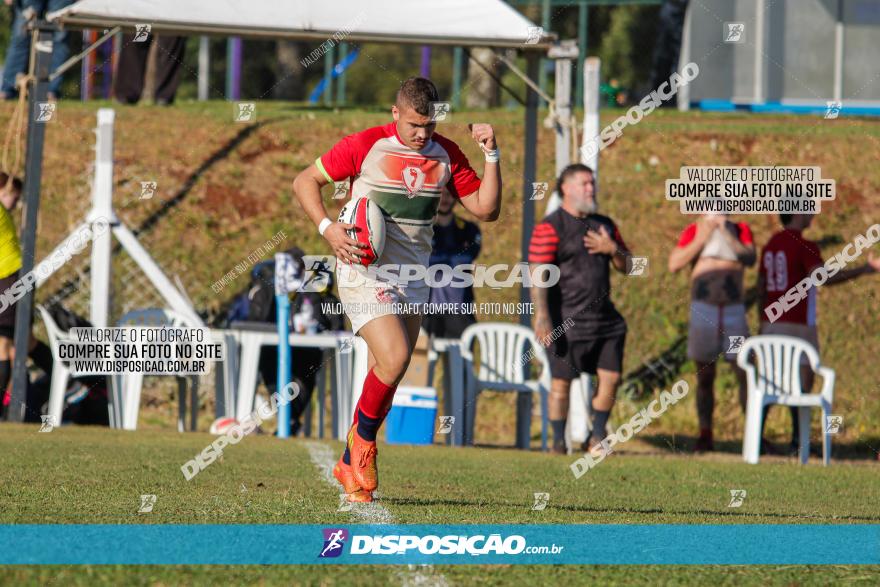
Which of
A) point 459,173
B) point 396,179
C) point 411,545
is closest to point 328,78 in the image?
point 459,173

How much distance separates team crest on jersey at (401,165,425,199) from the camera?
7.42 metres

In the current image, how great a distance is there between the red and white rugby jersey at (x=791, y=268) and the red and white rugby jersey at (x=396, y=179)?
262 inches

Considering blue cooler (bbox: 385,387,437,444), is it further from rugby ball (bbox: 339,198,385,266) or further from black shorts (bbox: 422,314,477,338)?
Result: rugby ball (bbox: 339,198,385,266)

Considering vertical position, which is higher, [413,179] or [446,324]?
[413,179]

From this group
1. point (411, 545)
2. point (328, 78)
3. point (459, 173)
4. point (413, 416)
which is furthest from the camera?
point (328, 78)

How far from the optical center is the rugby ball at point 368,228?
715cm

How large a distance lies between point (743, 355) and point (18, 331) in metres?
6.78

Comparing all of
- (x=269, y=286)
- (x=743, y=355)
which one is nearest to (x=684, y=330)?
(x=743, y=355)

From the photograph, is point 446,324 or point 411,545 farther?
point 446,324

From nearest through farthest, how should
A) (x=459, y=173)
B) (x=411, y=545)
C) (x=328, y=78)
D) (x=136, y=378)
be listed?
(x=411, y=545)
(x=459, y=173)
(x=136, y=378)
(x=328, y=78)

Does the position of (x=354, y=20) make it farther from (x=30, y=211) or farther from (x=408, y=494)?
(x=408, y=494)

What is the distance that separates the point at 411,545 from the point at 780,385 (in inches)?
320

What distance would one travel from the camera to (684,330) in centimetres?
1628

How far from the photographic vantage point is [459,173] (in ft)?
25.2
